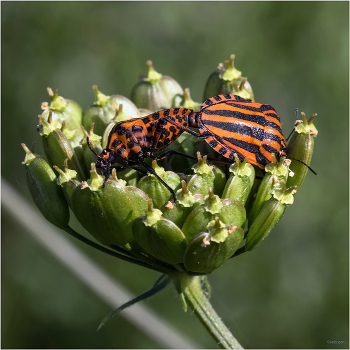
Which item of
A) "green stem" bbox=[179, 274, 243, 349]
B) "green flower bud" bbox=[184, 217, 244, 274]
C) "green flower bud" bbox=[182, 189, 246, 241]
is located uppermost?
"green flower bud" bbox=[182, 189, 246, 241]

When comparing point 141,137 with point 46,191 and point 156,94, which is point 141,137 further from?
point 156,94

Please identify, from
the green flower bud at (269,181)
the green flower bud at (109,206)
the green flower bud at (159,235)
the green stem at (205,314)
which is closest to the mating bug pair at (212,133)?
the green flower bud at (269,181)

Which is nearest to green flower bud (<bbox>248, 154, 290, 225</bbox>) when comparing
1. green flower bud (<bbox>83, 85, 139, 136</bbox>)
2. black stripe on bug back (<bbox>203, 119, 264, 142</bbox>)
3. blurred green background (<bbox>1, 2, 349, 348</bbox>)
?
black stripe on bug back (<bbox>203, 119, 264, 142</bbox>)

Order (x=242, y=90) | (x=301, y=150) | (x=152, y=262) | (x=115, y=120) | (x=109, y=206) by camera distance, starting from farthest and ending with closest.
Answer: (x=242, y=90) → (x=115, y=120) → (x=301, y=150) → (x=152, y=262) → (x=109, y=206)

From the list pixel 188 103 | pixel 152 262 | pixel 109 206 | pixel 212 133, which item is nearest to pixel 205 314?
pixel 152 262

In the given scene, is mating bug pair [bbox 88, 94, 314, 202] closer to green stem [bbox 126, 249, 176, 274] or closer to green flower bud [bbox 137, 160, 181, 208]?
green flower bud [bbox 137, 160, 181, 208]

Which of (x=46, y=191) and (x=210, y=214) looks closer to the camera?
(x=210, y=214)

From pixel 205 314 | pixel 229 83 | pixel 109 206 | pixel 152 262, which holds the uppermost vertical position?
pixel 229 83

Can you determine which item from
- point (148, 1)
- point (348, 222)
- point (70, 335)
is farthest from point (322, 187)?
point (70, 335)
